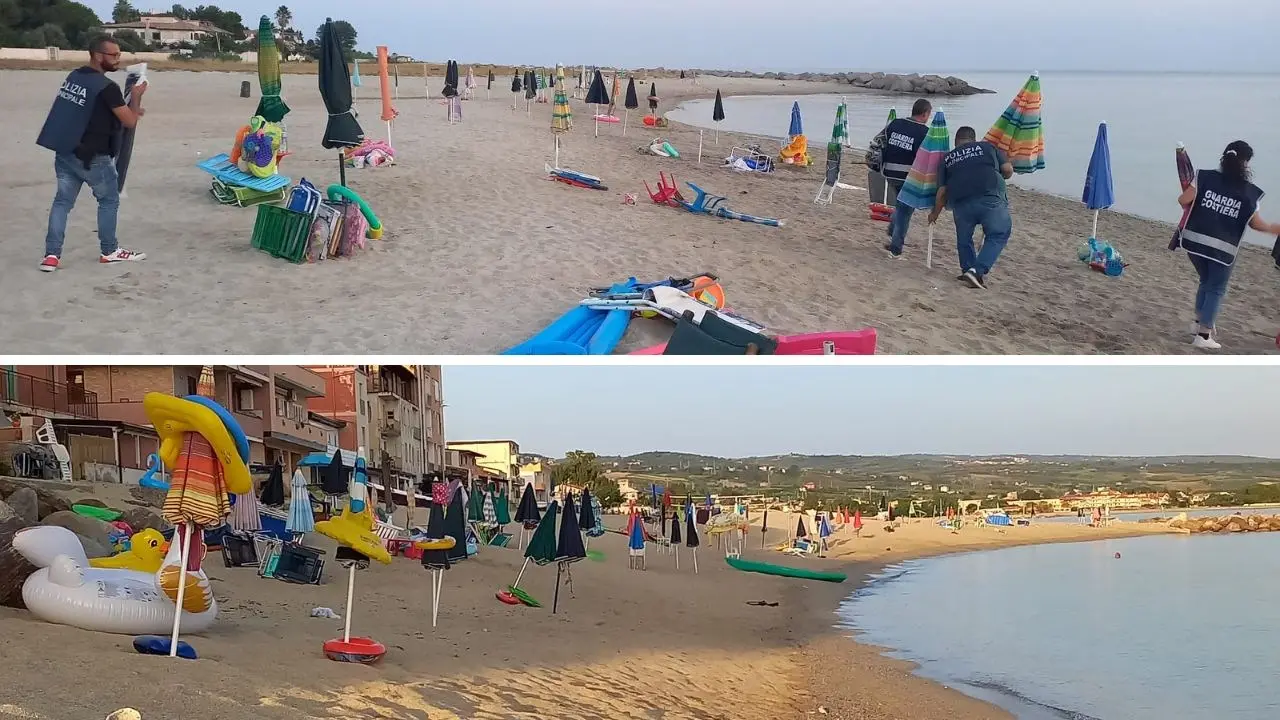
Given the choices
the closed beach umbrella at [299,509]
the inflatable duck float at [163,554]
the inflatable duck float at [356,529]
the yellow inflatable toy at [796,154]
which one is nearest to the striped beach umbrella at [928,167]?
the inflatable duck float at [356,529]

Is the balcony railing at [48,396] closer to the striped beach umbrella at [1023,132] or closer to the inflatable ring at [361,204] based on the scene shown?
the inflatable ring at [361,204]

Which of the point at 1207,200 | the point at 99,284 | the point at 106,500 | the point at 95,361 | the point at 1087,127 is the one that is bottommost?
the point at 106,500

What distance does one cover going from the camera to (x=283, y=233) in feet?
31.0

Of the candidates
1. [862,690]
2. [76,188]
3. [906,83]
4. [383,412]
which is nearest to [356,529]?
[76,188]

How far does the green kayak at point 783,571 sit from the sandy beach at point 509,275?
734 centimetres

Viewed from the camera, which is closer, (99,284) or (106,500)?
(99,284)

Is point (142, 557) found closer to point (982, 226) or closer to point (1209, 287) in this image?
A: point (982, 226)

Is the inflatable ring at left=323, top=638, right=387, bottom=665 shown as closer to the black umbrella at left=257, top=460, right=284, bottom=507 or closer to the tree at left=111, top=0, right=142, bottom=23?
the black umbrella at left=257, top=460, right=284, bottom=507

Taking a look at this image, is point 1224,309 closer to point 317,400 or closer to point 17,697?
point 17,697

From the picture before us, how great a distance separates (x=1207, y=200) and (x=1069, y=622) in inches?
412

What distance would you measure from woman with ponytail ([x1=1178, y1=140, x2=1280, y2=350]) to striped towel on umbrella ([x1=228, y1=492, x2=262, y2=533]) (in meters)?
Answer: 7.81

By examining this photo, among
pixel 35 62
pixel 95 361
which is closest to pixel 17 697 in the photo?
pixel 95 361

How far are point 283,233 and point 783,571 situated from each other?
12547 mm

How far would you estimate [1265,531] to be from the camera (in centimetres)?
3725
